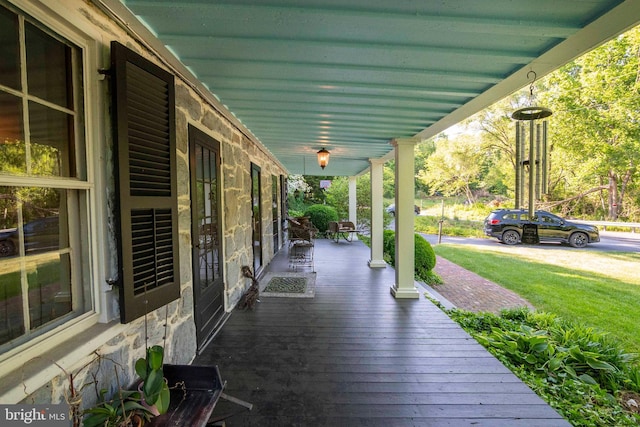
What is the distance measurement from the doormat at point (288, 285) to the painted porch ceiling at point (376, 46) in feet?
8.83

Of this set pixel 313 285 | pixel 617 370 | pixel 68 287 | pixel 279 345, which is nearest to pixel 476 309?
pixel 617 370

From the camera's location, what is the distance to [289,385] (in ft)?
7.36

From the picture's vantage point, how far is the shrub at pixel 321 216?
11.6 meters

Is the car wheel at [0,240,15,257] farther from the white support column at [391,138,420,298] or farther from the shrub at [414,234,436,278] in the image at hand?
the shrub at [414,234,436,278]

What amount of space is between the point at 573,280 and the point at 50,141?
8761 millimetres

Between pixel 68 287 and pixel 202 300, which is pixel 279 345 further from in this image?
pixel 68 287

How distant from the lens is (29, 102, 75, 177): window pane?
1.19 meters

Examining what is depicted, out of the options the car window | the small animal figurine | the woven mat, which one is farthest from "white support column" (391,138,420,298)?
the car window

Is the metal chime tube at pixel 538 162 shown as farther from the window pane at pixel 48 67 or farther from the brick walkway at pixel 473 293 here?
the window pane at pixel 48 67

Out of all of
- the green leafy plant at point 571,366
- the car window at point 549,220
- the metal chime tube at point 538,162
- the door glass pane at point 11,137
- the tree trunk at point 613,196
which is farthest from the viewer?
the tree trunk at point 613,196

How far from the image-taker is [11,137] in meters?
1.09

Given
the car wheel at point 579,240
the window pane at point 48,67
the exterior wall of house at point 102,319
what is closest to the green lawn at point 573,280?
the car wheel at point 579,240

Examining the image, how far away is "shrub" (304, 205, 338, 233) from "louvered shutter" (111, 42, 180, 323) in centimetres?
967

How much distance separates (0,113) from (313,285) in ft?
14.1
